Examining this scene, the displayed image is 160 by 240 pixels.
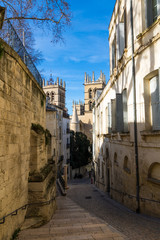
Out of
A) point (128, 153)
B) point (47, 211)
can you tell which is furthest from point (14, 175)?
point (128, 153)

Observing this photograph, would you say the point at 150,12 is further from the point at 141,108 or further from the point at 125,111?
the point at 125,111

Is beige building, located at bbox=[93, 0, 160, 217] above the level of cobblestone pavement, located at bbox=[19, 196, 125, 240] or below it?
above

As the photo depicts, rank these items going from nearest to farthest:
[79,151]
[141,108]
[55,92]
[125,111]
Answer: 1. [141,108]
2. [125,111]
3. [79,151]
4. [55,92]

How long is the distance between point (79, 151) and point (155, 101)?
112ft

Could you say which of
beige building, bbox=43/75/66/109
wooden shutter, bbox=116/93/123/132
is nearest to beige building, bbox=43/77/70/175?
beige building, bbox=43/75/66/109

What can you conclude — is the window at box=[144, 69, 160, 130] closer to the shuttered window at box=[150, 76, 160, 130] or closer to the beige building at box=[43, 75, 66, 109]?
the shuttered window at box=[150, 76, 160, 130]

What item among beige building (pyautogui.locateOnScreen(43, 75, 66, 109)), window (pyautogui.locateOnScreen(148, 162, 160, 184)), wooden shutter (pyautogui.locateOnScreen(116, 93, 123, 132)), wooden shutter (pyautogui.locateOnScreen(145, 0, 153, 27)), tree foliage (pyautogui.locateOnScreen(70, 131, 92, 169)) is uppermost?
beige building (pyautogui.locateOnScreen(43, 75, 66, 109))

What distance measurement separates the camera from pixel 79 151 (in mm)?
40125

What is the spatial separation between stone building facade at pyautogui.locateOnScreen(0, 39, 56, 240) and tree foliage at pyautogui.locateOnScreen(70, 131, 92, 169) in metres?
32.1

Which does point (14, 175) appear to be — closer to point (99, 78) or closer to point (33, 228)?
point (33, 228)

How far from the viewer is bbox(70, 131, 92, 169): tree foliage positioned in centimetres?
3931

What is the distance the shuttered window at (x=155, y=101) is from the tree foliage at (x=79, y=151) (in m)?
32.6

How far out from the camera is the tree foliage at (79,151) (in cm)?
3931

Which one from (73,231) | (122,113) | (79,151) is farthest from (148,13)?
(79,151)
